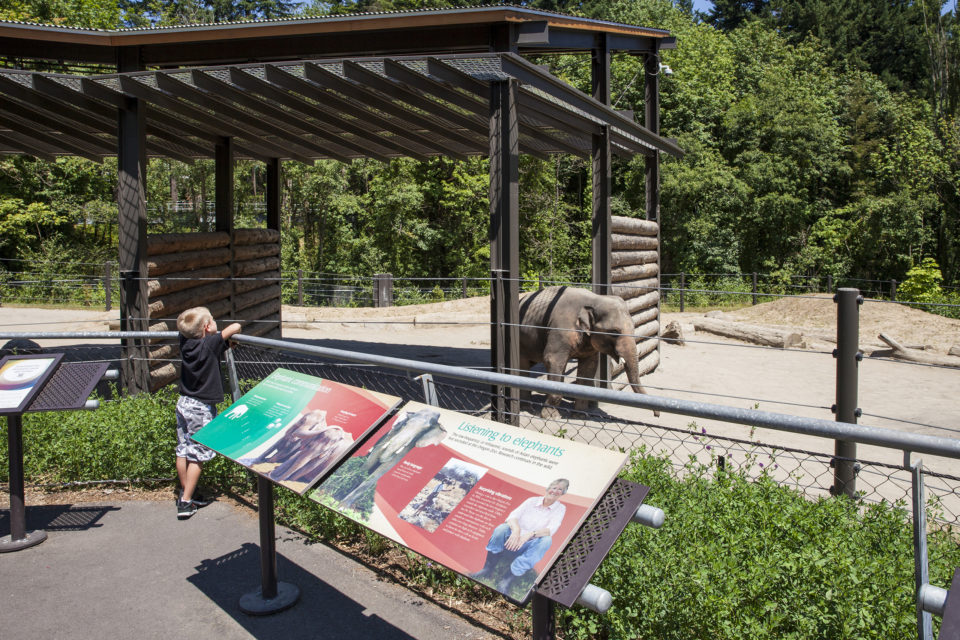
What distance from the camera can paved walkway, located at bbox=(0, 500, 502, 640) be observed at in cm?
401

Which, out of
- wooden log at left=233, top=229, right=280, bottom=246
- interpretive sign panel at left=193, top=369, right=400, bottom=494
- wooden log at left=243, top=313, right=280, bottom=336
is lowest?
wooden log at left=243, top=313, right=280, bottom=336

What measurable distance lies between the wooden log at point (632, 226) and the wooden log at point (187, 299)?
5.79m

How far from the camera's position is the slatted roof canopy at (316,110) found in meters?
7.77

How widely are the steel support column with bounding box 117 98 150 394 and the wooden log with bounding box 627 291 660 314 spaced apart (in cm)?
631

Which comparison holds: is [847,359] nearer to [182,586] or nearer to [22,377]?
[182,586]

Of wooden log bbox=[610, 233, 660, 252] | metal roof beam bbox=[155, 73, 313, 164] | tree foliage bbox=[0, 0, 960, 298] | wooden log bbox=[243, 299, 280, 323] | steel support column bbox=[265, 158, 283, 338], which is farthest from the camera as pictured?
tree foliage bbox=[0, 0, 960, 298]

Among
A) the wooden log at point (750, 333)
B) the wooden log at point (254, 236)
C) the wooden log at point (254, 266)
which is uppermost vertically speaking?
the wooden log at point (254, 236)

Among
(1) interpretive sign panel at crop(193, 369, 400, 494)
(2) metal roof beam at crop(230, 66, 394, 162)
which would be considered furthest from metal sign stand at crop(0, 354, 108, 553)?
(2) metal roof beam at crop(230, 66, 394, 162)

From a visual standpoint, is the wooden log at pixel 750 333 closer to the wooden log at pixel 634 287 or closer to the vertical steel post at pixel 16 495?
the wooden log at pixel 634 287

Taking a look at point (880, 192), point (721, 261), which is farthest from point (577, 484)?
point (880, 192)

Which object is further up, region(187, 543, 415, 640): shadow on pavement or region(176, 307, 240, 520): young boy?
region(176, 307, 240, 520): young boy

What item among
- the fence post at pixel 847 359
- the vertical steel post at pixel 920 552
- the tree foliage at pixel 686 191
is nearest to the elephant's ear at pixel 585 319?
the fence post at pixel 847 359

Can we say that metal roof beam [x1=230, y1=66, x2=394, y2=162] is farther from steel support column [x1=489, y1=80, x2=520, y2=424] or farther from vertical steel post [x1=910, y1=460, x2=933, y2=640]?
vertical steel post [x1=910, y1=460, x2=933, y2=640]

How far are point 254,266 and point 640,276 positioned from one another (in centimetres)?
656
